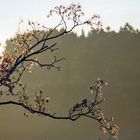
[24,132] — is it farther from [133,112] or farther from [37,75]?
[37,75]

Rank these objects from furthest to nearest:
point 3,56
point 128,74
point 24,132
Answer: point 128,74
point 24,132
point 3,56

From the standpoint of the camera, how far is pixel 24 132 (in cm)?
8356

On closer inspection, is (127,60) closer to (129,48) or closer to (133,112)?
(129,48)

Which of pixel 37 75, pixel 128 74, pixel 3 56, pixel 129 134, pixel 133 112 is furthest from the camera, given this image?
pixel 37 75

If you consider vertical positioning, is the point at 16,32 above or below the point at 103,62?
below

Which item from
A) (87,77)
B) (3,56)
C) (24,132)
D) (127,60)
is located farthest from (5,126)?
(3,56)

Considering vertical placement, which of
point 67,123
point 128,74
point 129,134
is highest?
point 128,74

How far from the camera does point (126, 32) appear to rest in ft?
409

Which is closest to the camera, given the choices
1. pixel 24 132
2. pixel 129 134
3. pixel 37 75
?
pixel 129 134

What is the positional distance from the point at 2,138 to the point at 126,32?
5961cm

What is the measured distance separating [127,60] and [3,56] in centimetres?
9905

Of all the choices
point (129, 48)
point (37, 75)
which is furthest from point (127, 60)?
point (37, 75)

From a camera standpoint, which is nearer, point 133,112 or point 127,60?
point 133,112

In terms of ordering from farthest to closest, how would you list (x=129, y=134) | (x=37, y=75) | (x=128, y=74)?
1. (x=37, y=75)
2. (x=128, y=74)
3. (x=129, y=134)
